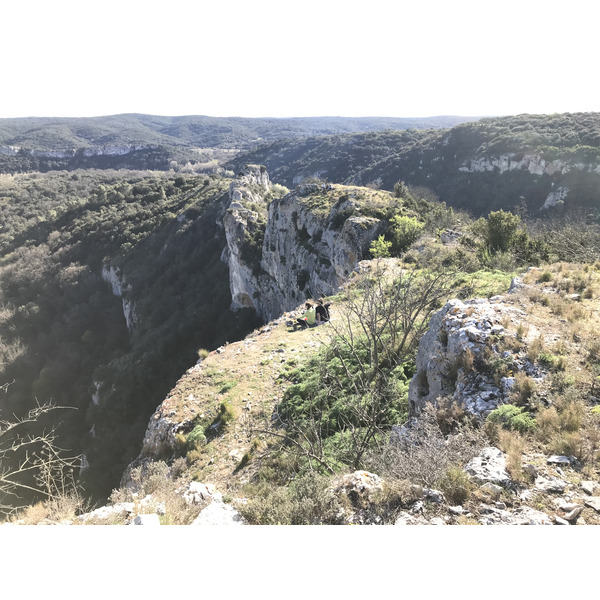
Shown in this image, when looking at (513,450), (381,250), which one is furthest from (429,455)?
(381,250)

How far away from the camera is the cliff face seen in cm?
2081

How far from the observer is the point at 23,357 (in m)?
41.7

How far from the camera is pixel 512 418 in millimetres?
3873

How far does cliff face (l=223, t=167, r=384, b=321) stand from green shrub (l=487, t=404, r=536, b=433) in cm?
1599

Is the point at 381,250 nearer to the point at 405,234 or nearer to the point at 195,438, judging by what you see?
the point at 405,234

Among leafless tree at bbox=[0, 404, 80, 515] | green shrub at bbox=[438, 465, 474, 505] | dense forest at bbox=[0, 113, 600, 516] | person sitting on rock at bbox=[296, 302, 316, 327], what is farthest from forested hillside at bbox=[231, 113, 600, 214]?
leafless tree at bbox=[0, 404, 80, 515]

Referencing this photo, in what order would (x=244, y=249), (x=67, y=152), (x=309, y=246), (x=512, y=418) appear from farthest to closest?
(x=67, y=152)
(x=244, y=249)
(x=309, y=246)
(x=512, y=418)

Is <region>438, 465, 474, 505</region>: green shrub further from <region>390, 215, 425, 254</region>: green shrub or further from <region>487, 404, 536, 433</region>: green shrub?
<region>390, 215, 425, 254</region>: green shrub

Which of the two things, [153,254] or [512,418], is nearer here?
[512,418]

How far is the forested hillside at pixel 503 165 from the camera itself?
48156 mm

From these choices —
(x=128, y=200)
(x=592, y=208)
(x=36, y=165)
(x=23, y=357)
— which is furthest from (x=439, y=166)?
(x=36, y=165)

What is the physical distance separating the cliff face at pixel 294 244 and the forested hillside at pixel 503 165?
3440 cm

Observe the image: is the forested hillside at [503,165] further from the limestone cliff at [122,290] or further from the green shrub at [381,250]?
the limestone cliff at [122,290]

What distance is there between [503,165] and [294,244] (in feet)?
175
